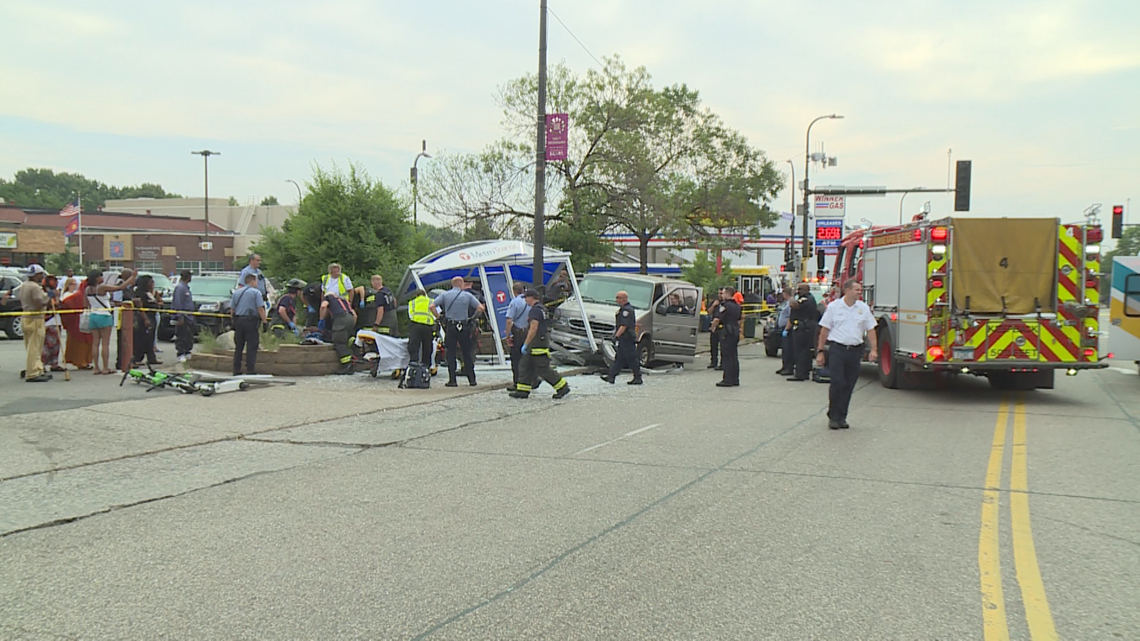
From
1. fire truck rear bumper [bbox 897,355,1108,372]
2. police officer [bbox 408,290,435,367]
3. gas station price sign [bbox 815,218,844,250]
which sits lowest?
fire truck rear bumper [bbox 897,355,1108,372]

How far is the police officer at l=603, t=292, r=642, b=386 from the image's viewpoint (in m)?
15.7

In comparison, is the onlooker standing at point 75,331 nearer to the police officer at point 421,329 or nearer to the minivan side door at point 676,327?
the police officer at point 421,329

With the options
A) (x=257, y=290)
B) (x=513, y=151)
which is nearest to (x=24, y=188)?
(x=513, y=151)

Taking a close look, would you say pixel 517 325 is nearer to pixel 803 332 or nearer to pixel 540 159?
pixel 540 159

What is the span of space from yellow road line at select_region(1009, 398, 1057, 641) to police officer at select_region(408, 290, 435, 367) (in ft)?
28.1

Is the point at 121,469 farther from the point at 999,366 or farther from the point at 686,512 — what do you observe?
the point at 999,366

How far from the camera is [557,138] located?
17.7 meters

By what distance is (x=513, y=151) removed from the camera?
29.2 meters

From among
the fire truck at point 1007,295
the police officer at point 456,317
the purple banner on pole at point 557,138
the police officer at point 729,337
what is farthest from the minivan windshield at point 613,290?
the fire truck at point 1007,295

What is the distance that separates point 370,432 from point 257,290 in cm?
461

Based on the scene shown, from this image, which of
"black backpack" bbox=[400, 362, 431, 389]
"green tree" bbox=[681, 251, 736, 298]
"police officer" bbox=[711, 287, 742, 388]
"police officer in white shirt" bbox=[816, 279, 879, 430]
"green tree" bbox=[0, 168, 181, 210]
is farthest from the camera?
"green tree" bbox=[0, 168, 181, 210]

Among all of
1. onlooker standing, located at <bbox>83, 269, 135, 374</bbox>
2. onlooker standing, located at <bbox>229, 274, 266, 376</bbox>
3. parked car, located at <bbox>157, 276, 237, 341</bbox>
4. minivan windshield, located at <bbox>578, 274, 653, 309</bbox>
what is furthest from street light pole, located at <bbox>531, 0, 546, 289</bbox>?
onlooker standing, located at <bbox>83, 269, 135, 374</bbox>

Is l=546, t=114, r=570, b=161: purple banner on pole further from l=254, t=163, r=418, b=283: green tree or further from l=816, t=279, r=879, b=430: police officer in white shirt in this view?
l=816, t=279, r=879, b=430: police officer in white shirt

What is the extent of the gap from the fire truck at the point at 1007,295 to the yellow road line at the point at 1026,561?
16.0 feet
